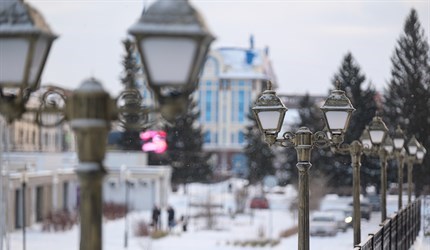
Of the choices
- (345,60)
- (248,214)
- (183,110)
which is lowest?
(248,214)

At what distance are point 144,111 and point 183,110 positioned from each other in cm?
22

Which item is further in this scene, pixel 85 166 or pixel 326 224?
pixel 326 224

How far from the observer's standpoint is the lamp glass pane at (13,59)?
3471mm

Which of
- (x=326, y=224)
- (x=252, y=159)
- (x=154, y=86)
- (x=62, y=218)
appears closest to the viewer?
(x=154, y=86)

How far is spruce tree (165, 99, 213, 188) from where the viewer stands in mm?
59625

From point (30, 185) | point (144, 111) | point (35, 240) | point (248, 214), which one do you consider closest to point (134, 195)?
point (248, 214)

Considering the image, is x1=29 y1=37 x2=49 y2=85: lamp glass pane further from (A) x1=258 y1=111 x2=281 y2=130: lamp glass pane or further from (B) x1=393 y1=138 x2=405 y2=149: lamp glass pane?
(B) x1=393 y1=138 x2=405 y2=149: lamp glass pane

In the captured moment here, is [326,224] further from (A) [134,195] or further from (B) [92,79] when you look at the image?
(B) [92,79]

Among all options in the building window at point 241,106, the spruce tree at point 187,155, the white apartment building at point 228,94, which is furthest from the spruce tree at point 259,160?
the building window at point 241,106

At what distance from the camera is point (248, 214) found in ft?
153

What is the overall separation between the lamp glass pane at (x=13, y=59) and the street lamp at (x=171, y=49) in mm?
428

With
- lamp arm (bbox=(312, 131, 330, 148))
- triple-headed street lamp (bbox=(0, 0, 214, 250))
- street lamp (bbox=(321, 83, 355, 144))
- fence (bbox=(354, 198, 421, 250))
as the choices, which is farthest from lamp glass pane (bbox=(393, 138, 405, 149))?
triple-headed street lamp (bbox=(0, 0, 214, 250))

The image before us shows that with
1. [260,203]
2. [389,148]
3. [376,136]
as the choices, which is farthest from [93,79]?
[260,203]

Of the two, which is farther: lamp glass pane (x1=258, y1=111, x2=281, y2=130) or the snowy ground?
the snowy ground
